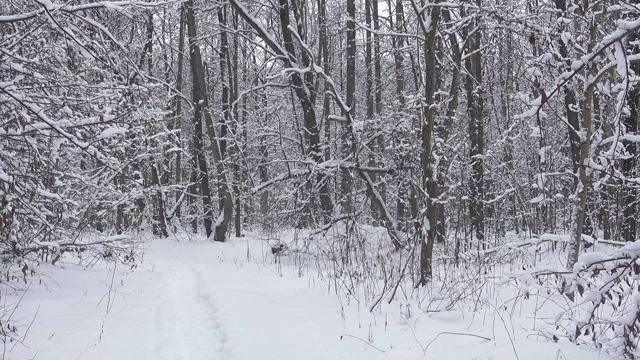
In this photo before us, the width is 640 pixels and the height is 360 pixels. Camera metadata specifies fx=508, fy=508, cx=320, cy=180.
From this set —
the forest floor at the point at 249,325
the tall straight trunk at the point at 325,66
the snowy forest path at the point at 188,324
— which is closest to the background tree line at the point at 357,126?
the tall straight trunk at the point at 325,66

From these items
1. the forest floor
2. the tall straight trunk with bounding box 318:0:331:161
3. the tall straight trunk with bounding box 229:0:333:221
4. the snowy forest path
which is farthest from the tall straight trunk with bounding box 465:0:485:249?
the snowy forest path

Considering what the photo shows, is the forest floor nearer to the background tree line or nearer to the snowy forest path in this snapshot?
the snowy forest path

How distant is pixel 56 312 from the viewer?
18.0 feet

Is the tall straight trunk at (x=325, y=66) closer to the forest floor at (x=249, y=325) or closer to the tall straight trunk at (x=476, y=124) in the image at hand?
the tall straight trunk at (x=476, y=124)

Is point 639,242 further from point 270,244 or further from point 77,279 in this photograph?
point 270,244

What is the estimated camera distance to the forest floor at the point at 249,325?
13.5 ft

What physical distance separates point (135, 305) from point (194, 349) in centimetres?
197

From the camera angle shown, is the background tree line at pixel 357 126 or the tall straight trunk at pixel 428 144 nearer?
the background tree line at pixel 357 126

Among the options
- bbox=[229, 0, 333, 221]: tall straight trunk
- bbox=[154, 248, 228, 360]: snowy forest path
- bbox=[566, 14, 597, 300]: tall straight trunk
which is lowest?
bbox=[154, 248, 228, 360]: snowy forest path

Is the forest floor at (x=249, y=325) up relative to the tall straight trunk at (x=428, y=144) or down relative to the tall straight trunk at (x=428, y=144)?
down

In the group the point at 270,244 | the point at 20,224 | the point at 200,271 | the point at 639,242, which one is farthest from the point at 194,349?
the point at 270,244

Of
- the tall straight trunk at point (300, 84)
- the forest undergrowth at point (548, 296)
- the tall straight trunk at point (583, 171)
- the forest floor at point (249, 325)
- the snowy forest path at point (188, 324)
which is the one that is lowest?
the snowy forest path at point (188, 324)

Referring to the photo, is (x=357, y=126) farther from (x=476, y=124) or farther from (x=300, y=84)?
(x=476, y=124)

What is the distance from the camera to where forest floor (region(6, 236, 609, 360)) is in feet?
13.5
